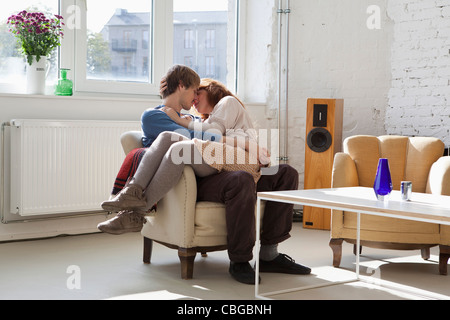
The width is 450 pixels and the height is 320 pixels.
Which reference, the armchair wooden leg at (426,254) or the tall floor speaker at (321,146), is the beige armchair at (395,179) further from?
the tall floor speaker at (321,146)

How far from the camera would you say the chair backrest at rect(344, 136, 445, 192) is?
11.5ft

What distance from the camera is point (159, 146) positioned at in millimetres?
2779

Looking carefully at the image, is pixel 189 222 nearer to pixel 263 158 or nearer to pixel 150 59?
pixel 263 158

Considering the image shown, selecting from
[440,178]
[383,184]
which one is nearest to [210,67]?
[440,178]

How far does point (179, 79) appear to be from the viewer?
3.09m

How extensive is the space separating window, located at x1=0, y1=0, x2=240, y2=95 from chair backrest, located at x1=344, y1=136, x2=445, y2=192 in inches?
68.8

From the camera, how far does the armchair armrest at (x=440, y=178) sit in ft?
10.3

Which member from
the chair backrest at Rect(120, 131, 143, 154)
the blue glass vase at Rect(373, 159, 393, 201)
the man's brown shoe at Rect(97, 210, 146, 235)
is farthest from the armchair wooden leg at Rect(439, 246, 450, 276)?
the chair backrest at Rect(120, 131, 143, 154)

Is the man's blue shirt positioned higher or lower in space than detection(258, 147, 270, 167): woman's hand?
higher

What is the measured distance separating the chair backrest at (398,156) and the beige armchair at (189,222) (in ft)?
3.72

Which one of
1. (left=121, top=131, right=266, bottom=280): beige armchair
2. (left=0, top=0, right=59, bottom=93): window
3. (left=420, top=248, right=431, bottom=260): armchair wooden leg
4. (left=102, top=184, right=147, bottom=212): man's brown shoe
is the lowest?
(left=420, top=248, right=431, bottom=260): armchair wooden leg

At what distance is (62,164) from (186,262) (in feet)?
4.46

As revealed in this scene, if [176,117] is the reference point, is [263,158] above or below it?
below

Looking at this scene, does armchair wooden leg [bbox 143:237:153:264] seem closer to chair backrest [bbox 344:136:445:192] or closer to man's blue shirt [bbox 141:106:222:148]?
man's blue shirt [bbox 141:106:222:148]
